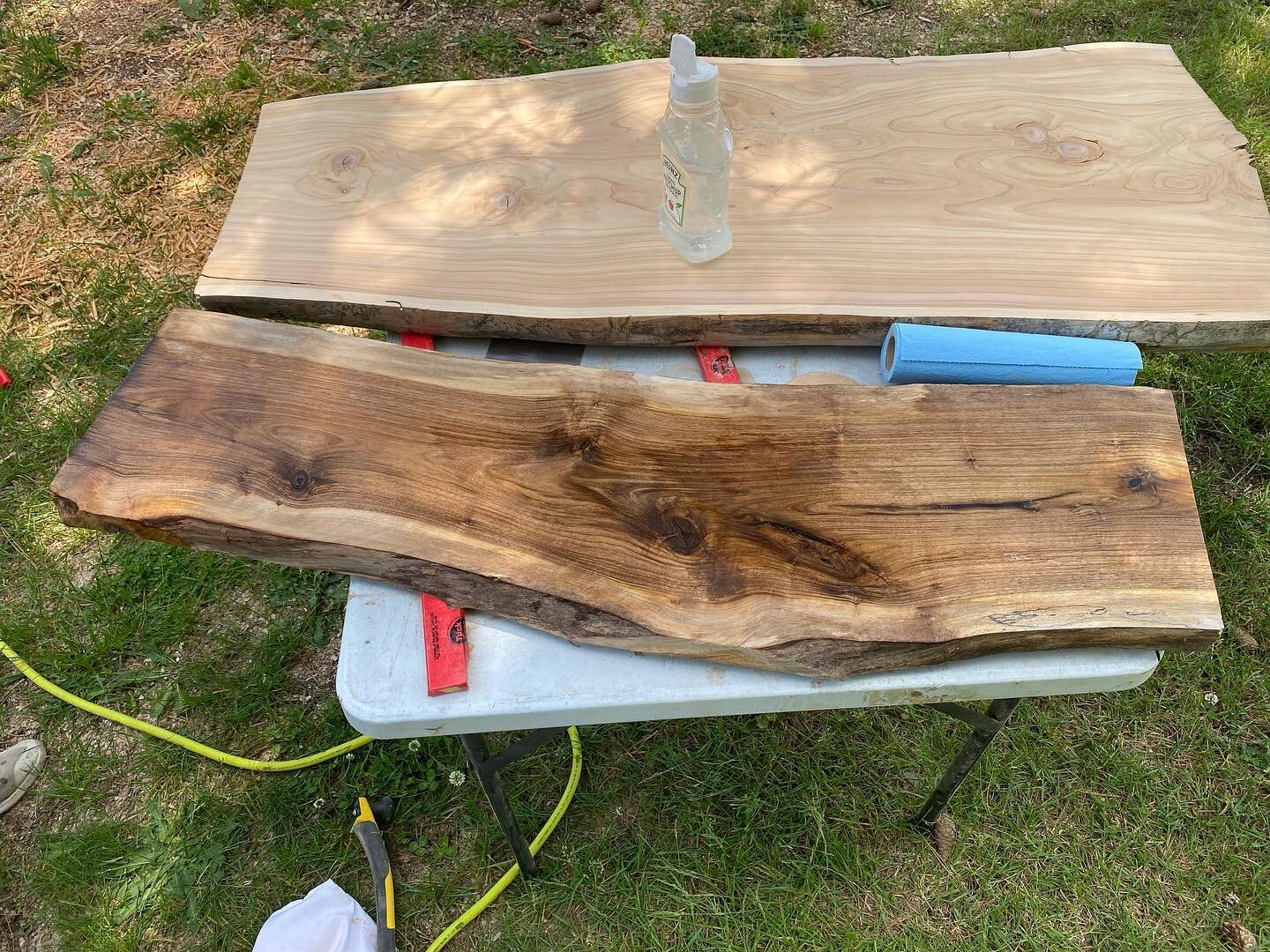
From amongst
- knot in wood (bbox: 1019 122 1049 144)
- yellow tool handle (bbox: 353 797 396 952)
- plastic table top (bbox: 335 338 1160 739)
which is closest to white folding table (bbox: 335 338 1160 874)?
plastic table top (bbox: 335 338 1160 739)

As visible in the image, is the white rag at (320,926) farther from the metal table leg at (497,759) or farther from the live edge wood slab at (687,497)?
the live edge wood slab at (687,497)

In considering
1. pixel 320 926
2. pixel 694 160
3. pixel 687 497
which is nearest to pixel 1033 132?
pixel 694 160

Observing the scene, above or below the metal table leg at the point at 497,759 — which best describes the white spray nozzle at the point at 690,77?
above

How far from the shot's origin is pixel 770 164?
1.71 metres

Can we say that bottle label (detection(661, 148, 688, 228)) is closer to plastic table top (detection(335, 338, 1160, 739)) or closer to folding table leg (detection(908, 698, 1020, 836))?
plastic table top (detection(335, 338, 1160, 739))

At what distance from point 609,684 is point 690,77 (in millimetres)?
960

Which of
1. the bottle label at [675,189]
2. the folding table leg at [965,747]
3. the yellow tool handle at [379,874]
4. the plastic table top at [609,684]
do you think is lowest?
the yellow tool handle at [379,874]

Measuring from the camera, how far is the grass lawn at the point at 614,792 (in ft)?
6.07

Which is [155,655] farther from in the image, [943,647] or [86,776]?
[943,647]

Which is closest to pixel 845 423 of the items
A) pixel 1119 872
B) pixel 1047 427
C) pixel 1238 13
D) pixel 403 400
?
pixel 1047 427

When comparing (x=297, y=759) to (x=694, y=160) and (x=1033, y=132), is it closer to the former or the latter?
(x=694, y=160)

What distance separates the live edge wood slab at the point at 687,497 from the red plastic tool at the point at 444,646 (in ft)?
0.13

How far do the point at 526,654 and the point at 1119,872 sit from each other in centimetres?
156

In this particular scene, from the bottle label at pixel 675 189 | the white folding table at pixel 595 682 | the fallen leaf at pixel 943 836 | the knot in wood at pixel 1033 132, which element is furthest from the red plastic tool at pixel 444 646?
the knot in wood at pixel 1033 132
